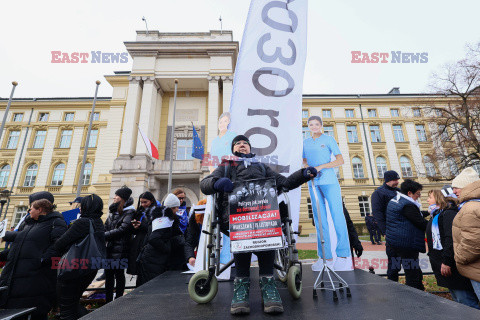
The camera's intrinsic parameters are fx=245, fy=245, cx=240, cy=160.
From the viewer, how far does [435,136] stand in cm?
1778

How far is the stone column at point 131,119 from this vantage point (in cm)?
1932

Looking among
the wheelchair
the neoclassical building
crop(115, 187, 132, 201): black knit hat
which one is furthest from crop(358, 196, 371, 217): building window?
the wheelchair

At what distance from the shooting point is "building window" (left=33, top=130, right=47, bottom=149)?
27.8m

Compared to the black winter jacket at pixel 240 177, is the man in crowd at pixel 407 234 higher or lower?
lower

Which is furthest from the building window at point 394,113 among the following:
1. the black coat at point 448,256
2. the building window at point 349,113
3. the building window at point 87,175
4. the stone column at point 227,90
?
the building window at point 87,175

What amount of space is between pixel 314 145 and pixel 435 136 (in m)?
18.7

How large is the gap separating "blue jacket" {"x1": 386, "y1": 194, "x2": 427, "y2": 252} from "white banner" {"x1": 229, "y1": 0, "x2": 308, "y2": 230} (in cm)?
137

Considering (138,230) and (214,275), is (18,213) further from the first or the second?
(214,275)

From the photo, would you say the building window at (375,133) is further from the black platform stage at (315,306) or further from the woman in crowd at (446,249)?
the black platform stage at (315,306)

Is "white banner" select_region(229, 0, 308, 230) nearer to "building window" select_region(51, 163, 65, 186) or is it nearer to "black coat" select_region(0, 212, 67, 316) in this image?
"black coat" select_region(0, 212, 67, 316)

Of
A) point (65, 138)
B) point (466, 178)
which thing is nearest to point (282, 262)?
point (466, 178)

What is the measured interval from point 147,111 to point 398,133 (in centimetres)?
2804

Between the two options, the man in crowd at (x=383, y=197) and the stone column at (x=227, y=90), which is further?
the stone column at (x=227, y=90)

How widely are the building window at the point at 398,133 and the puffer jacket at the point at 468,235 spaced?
1224 inches
